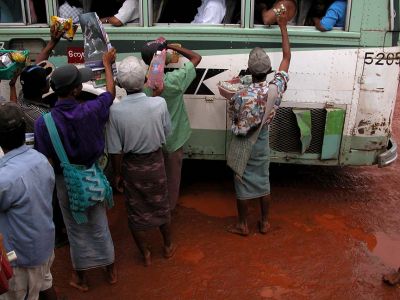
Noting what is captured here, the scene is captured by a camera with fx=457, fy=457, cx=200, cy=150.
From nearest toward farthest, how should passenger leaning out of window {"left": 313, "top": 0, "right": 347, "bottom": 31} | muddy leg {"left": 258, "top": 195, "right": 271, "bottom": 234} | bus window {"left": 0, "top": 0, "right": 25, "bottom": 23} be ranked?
1. passenger leaning out of window {"left": 313, "top": 0, "right": 347, "bottom": 31}
2. muddy leg {"left": 258, "top": 195, "right": 271, "bottom": 234}
3. bus window {"left": 0, "top": 0, "right": 25, "bottom": 23}

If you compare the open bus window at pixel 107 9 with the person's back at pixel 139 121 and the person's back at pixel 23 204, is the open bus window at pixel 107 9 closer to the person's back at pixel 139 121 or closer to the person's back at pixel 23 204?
the person's back at pixel 139 121

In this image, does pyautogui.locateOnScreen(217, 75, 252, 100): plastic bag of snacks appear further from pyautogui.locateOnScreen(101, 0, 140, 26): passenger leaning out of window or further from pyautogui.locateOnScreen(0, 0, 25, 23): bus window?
pyautogui.locateOnScreen(0, 0, 25, 23): bus window

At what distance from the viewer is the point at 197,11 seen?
15.5ft

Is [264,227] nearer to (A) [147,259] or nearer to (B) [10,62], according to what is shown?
(A) [147,259]

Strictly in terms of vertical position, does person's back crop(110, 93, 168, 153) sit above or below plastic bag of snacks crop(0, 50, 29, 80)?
below

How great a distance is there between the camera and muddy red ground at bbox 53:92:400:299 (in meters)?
3.67

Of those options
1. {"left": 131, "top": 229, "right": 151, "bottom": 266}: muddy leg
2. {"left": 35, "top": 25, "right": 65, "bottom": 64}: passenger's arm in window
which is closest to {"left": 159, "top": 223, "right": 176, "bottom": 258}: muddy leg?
{"left": 131, "top": 229, "right": 151, "bottom": 266}: muddy leg

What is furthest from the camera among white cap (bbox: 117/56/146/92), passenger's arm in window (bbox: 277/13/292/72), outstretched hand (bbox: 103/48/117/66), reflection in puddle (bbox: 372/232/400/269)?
passenger's arm in window (bbox: 277/13/292/72)

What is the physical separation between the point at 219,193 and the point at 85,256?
7.05 feet

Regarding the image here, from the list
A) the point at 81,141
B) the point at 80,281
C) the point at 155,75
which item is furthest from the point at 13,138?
the point at 80,281

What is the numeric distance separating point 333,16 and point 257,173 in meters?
1.63

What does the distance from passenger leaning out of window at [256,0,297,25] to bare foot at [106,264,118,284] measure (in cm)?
261

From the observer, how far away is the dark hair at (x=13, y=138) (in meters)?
2.46

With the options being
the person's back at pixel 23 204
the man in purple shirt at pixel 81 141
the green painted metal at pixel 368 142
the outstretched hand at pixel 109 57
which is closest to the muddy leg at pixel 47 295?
the person's back at pixel 23 204
